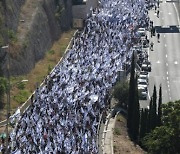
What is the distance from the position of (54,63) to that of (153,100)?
771 inches

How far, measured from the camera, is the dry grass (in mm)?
53050

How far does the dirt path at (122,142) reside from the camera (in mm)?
45562

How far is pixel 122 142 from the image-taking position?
155ft

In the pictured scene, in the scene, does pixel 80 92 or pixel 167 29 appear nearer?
pixel 80 92

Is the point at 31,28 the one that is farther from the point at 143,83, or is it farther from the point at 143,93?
the point at 143,93

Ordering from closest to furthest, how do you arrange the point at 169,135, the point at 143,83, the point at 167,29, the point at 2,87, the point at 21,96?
the point at 169,135 < the point at 2,87 < the point at 21,96 < the point at 143,83 < the point at 167,29

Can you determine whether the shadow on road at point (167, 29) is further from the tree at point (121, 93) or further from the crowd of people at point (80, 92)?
the tree at point (121, 93)

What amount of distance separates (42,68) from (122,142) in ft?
61.4

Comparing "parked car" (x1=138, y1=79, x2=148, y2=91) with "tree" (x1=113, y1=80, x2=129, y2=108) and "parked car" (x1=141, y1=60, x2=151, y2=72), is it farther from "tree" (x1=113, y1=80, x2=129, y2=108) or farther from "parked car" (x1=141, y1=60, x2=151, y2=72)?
"tree" (x1=113, y1=80, x2=129, y2=108)

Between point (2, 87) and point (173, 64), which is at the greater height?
point (2, 87)

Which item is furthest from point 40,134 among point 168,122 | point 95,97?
point 95,97

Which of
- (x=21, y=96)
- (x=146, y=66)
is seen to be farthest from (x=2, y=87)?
(x=146, y=66)

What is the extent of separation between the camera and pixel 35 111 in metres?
43.5

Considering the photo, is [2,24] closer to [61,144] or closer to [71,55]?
[71,55]
